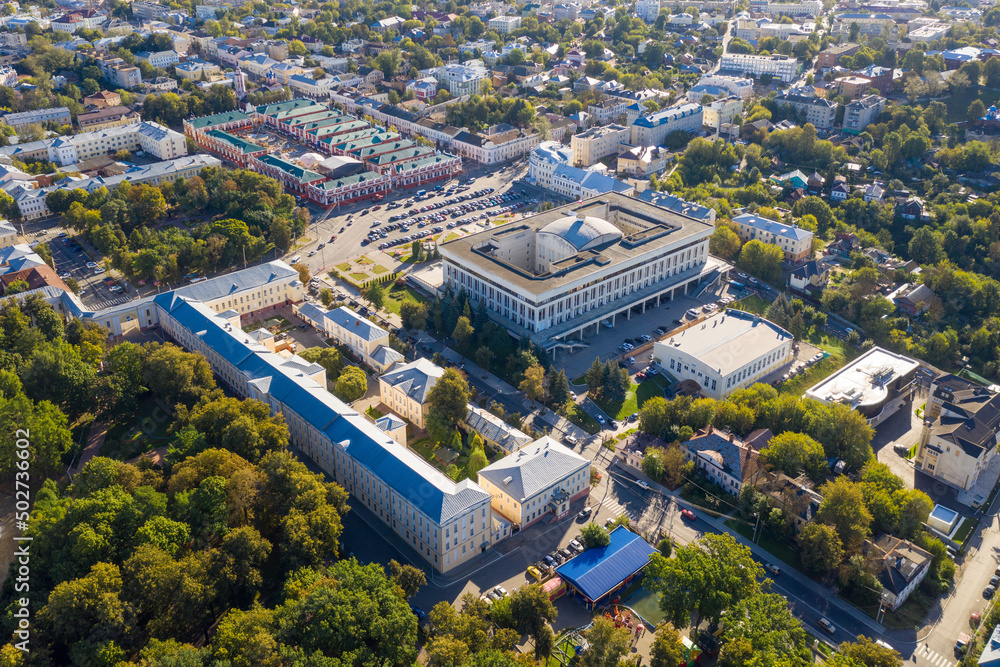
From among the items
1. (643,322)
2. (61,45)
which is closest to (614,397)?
(643,322)

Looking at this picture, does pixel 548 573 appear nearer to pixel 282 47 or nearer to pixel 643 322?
pixel 643 322

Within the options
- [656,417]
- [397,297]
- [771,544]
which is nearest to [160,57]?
[397,297]

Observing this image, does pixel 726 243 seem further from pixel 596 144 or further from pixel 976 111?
pixel 976 111

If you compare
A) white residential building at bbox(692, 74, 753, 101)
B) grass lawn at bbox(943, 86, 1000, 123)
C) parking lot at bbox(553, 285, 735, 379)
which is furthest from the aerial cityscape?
white residential building at bbox(692, 74, 753, 101)

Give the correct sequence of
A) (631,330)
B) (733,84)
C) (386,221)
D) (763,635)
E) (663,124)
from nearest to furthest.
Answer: (763,635) → (631,330) → (386,221) → (663,124) → (733,84)

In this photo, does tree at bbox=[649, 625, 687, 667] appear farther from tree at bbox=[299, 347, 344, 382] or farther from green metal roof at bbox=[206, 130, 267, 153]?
green metal roof at bbox=[206, 130, 267, 153]
